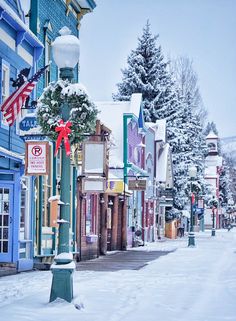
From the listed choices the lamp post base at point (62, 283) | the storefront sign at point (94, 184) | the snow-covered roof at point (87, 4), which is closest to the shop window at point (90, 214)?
the storefront sign at point (94, 184)

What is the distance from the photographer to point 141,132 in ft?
135

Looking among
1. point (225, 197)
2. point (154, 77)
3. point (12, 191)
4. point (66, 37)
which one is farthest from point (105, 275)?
point (225, 197)

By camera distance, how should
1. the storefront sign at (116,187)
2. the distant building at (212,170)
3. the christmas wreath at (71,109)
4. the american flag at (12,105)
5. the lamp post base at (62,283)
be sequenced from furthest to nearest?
the distant building at (212,170)
the storefront sign at (116,187)
the american flag at (12,105)
the christmas wreath at (71,109)
the lamp post base at (62,283)

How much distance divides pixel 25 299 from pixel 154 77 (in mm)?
44081

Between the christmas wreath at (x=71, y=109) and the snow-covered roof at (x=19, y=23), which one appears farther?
the snow-covered roof at (x=19, y=23)

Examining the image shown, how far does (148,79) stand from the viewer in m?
55.3

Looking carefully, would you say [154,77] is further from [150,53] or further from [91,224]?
[91,224]

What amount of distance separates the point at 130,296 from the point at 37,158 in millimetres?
4831

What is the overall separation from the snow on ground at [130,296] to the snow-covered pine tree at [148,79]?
1340 inches

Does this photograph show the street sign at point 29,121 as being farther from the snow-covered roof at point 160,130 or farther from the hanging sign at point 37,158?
the snow-covered roof at point 160,130

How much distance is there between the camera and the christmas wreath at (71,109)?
1206 centimetres

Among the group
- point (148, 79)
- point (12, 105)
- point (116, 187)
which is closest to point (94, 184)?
point (12, 105)

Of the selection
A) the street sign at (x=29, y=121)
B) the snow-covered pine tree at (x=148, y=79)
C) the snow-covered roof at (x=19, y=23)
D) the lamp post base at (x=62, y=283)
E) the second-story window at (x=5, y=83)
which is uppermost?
the snow-covered pine tree at (x=148, y=79)

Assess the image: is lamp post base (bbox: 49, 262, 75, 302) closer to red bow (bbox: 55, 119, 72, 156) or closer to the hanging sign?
red bow (bbox: 55, 119, 72, 156)
